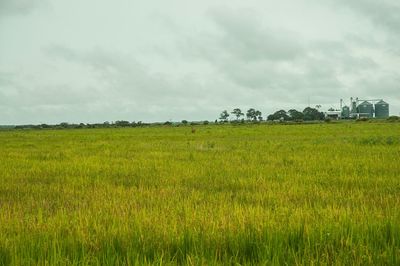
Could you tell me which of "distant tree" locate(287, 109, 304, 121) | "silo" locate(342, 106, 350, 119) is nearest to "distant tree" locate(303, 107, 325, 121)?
"distant tree" locate(287, 109, 304, 121)

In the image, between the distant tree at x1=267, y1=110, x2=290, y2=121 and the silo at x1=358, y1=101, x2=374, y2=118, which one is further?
the silo at x1=358, y1=101, x2=374, y2=118

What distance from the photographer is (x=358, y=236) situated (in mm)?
3658

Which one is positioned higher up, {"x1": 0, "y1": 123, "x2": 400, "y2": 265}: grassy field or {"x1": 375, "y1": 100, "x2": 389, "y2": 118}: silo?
{"x1": 375, "y1": 100, "x2": 389, "y2": 118}: silo

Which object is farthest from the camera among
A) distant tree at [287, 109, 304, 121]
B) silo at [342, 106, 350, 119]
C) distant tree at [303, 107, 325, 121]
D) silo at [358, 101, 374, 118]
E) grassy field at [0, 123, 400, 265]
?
silo at [358, 101, 374, 118]

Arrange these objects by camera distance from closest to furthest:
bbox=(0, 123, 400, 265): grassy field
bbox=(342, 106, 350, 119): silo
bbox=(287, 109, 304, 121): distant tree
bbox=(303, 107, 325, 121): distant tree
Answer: bbox=(0, 123, 400, 265): grassy field
bbox=(303, 107, 325, 121): distant tree
bbox=(287, 109, 304, 121): distant tree
bbox=(342, 106, 350, 119): silo


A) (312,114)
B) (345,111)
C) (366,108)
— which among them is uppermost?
(366,108)

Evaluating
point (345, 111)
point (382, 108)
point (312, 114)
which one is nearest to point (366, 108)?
point (382, 108)

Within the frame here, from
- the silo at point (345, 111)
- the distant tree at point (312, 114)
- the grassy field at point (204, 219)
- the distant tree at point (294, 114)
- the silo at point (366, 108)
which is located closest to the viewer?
the grassy field at point (204, 219)

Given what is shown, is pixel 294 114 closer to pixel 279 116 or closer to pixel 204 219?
pixel 279 116

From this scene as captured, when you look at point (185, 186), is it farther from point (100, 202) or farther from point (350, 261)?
point (350, 261)

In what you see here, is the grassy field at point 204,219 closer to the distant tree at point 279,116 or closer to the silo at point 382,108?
→ the distant tree at point 279,116

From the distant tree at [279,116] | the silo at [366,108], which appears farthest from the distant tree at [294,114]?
the silo at [366,108]

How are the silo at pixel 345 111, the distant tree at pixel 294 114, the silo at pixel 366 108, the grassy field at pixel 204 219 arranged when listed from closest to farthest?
1. the grassy field at pixel 204 219
2. the distant tree at pixel 294 114
3. the silo at pixel 345 111
4. the silo at pixel 366 108

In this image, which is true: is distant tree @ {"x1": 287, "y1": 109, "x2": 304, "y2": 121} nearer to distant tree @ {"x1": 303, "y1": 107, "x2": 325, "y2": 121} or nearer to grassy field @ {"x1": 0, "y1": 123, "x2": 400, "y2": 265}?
distant tree @ {"x1": 303, "y1": 107, "x2": 325, "y2": 121}
